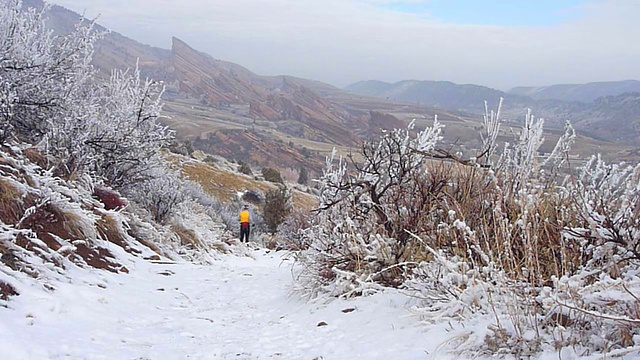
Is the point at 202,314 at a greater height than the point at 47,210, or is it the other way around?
the point at 47,210

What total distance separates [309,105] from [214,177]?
13185cm

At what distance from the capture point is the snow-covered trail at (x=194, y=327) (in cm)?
380

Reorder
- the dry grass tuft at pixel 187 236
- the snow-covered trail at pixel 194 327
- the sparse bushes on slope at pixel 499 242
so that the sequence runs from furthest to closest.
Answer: the dry grass tuft at pixel 187 236
the snow-covered trail at pixel 194 327
the sparse bushes on slope at pixel 499 242

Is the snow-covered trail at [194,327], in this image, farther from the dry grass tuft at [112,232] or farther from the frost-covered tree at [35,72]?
the frost-covered tree at [35,72]

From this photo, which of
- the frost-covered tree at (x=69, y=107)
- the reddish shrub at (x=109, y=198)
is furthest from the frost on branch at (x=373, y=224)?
the frost-covered tree at (x=69, y=107)

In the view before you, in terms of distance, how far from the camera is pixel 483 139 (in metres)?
5.50

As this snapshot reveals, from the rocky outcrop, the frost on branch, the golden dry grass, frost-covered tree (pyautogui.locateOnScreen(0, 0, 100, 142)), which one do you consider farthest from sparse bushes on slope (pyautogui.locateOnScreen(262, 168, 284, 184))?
the rocky outcrop

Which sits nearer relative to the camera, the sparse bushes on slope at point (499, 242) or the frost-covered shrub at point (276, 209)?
the sparse bushes on slope at point (499, 242)

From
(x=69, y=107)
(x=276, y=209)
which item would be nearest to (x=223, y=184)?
(x=276, y=209)

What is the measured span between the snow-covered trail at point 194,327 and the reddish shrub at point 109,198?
3255 millimetres

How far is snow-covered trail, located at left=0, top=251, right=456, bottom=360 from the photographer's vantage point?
380cm

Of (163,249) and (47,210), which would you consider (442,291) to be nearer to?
(47,210)

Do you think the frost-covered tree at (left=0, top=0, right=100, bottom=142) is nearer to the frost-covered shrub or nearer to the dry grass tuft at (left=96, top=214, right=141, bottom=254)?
the dry grass tuft at (left=96, top=214, right=141, bottom=254)

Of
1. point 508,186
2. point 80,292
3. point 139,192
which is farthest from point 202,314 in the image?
point 139,192
